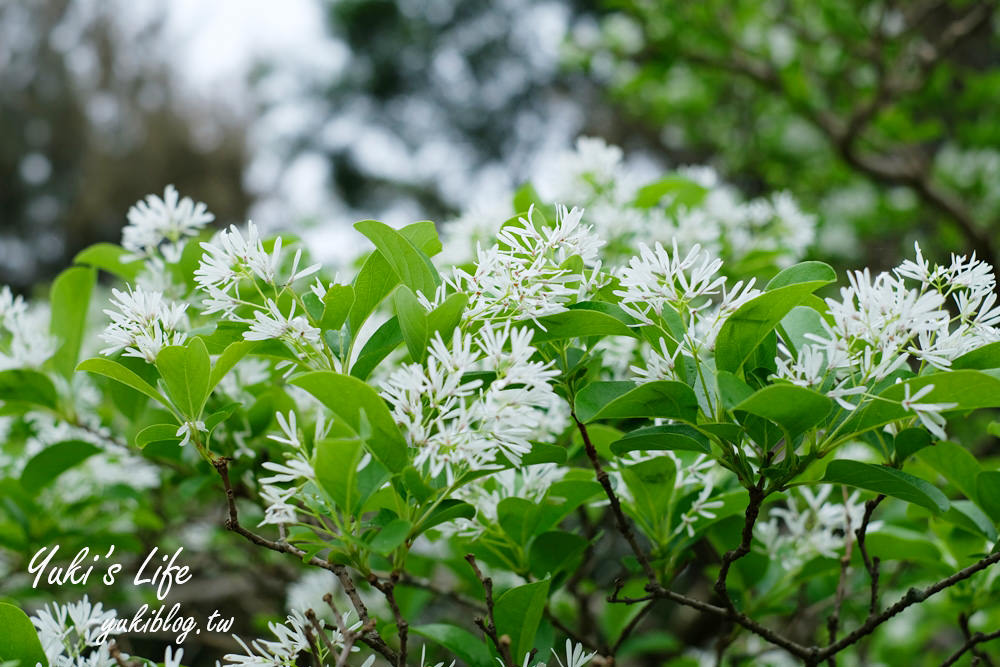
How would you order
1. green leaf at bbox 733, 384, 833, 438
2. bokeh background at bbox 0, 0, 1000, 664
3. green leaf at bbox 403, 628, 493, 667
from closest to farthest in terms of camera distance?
green leaf at bbox 733, 384, 833, 438, green leaf at bbox 403, 628, 493, 667, bokeh background at bbox 0, 0, 1000, 664

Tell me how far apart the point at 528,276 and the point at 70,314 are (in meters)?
0.78

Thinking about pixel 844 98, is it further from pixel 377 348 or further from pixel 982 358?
pixel 377 348

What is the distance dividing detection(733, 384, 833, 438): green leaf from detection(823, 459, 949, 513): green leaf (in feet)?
0.26

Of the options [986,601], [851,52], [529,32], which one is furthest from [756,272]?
[529,32]

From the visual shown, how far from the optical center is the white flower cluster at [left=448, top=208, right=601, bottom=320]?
657 mm

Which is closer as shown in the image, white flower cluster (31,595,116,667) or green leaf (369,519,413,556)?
green leaf (369,519,413,556)

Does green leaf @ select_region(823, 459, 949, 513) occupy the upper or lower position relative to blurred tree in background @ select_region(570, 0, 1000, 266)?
lower

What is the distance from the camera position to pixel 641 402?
0.65 m

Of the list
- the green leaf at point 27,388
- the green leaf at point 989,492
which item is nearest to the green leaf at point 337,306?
the green leaf at point 27,388

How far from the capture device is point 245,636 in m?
2.43

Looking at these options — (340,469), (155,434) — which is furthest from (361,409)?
(155,434)

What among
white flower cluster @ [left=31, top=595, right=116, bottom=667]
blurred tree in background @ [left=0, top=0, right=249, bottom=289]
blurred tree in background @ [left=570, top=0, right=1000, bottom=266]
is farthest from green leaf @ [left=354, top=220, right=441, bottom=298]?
blurred tree in background @ [left=0, top=0, right=249, bottom=289]

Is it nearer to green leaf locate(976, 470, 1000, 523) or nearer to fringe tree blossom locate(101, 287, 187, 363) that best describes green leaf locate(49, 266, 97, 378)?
fringe tree blossom locate(101, 287, 187, 363)

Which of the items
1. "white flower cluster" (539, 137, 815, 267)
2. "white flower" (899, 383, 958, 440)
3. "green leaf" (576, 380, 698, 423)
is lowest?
"white flower" (899, 383, 958, 440)
